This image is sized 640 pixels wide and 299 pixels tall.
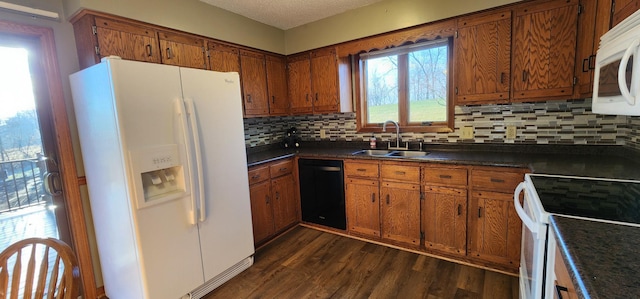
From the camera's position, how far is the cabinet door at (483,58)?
2.22 metres

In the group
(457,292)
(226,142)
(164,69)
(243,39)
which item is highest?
(243,39)

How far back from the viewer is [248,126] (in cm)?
338

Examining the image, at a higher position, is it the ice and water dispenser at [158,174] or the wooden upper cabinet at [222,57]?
the wooden upper cabinet at [222,57]

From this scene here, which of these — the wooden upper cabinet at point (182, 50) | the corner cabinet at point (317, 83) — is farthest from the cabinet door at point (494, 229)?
the wooden upper cabinet at point (182, 50)

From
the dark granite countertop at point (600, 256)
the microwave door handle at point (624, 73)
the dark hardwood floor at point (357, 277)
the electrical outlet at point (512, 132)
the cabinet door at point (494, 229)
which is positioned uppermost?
the microwave door handle at point (624, 73)

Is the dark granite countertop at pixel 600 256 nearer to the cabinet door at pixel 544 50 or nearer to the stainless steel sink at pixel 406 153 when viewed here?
the cabinet door at pixel 544 50

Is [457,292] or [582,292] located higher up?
[582,292]

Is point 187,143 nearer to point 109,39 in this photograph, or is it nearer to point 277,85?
point 109,39

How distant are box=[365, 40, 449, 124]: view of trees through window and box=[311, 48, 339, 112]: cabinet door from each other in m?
0.43

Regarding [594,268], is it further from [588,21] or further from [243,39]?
[243,39]

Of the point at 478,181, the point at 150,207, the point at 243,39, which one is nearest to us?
the point at 150,207

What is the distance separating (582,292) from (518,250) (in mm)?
1773

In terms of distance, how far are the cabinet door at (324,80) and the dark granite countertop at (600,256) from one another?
8.17 feet

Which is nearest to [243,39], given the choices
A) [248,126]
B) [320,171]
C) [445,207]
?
[248,126]
